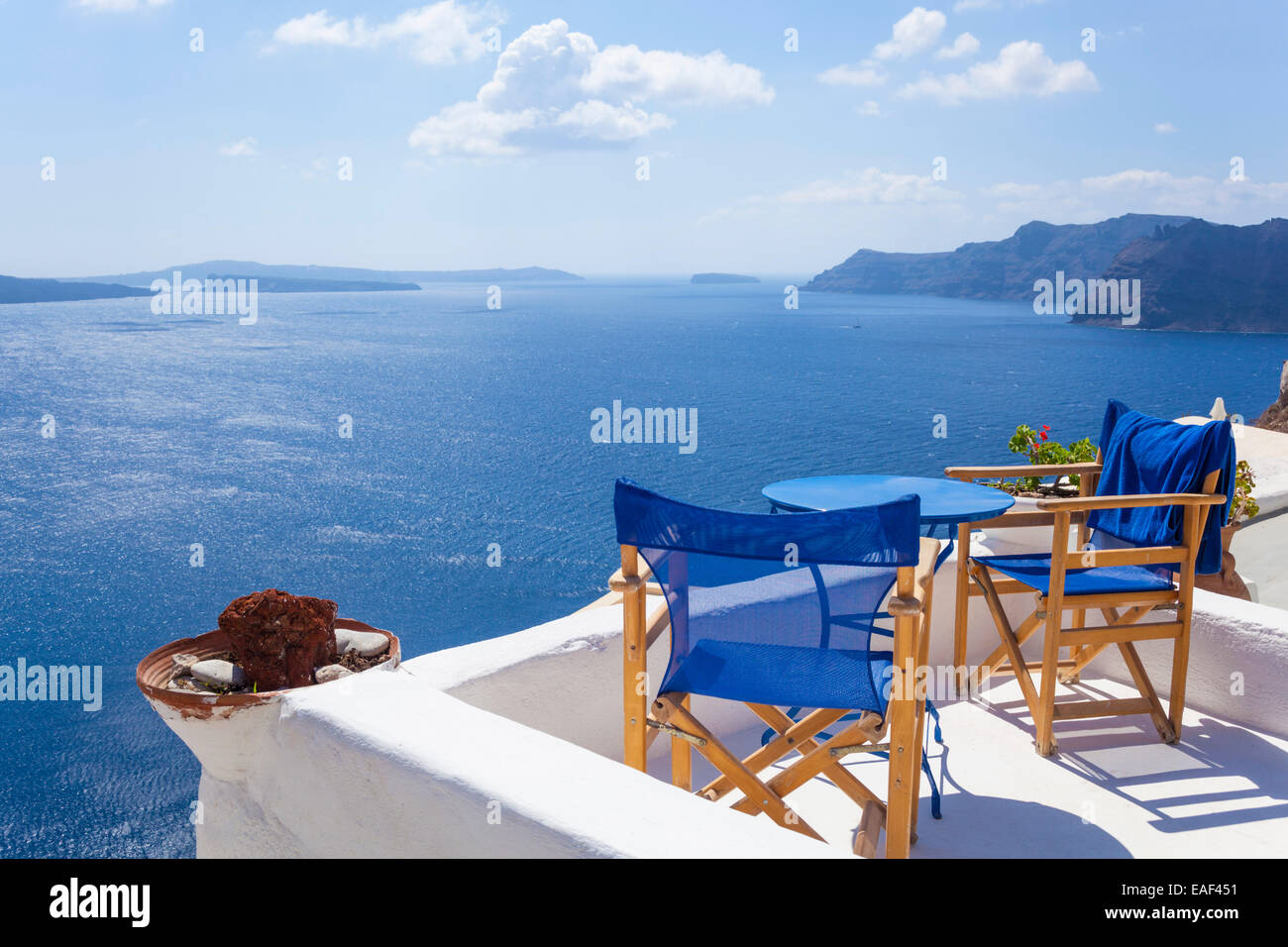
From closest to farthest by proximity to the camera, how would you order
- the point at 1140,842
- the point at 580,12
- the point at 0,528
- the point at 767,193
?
the point at 1140,842 → the point at 0,528 → the point at 580,12 → the point at 767,193

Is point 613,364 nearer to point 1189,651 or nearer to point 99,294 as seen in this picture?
point 1189,651

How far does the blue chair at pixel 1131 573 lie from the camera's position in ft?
9.33

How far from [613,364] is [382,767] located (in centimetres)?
6472

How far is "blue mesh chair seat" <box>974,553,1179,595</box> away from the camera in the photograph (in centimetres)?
291

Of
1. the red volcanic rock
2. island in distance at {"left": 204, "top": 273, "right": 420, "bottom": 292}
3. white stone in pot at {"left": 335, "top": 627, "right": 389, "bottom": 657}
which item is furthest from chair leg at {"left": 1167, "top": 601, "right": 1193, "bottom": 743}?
island in distance at {"left": 204, "top": 273, "right": 420, "bottom": 292}

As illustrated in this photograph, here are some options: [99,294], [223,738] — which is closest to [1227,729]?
[223,738]

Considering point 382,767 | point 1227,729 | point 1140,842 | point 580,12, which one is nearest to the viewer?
point 382,767

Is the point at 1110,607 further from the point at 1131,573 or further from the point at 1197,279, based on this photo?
the point at 1197,279
